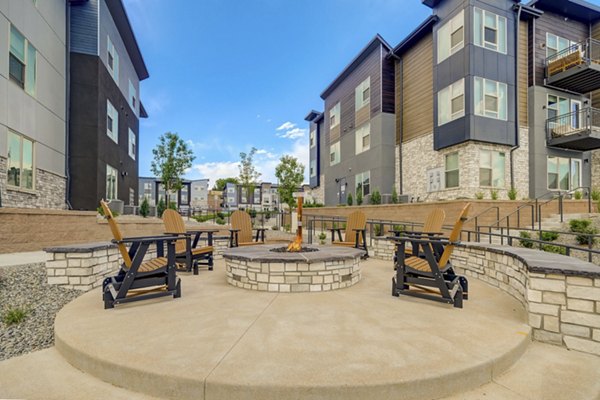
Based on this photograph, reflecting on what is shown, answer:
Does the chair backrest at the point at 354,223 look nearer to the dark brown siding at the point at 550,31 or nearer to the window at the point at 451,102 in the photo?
the window at the point at 451,102

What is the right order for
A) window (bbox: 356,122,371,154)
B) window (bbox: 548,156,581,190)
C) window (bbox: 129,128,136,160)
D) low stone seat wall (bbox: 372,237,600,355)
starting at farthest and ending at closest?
window (bbox: 129,128,136,160) → window (bbox: 356,122,371,154) → window (bbox: 548,156,581,190) → low stone seat wall (bbox: 372,237,600,355)

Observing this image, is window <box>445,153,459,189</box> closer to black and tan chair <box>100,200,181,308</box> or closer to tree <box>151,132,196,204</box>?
black and tan chair <box>100,200,181,308</box>

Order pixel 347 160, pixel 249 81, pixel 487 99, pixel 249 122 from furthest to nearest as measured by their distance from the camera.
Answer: pixel 249 122 → pixel 249 81 → pixel 347 160 → pixel 487 99

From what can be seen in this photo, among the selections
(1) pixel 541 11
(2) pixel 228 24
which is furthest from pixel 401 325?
(2) pixel 228 24

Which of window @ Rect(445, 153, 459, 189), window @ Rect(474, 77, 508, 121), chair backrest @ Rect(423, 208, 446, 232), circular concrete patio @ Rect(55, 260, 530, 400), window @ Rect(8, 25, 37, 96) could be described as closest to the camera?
circular concrete patio @ Rect(55, 260, 530, 400)

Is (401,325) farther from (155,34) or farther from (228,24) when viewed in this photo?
(155,34)

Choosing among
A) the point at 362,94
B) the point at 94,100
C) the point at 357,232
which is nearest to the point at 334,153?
the point at 362,94

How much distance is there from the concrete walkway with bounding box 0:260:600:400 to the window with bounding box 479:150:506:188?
10.1 metres

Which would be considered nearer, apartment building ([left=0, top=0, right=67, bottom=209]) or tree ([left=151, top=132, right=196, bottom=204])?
apartment building ([left=0, top=0, right=67, bottom=209])

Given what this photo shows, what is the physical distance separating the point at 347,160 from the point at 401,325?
17.5 metres

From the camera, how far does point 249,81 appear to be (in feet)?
71.8

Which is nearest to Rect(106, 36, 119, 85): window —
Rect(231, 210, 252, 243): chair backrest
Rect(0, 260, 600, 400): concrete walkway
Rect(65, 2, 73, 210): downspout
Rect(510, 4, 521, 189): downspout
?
Rect(65, 2, 73, 210): downspout

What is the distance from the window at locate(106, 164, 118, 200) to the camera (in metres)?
14.2

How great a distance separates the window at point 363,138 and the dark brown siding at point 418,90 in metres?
2.10
